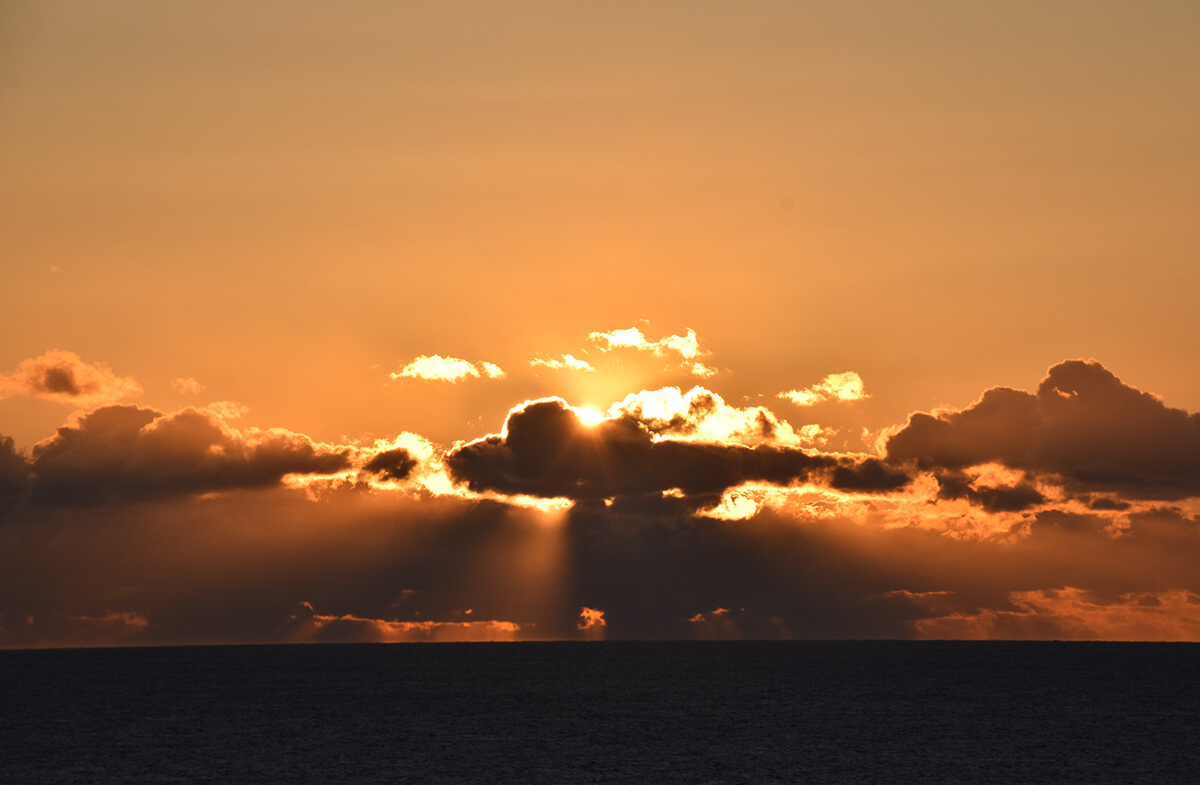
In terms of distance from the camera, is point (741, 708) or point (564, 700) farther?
point (564, 700)

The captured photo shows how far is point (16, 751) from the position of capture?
123938 mm

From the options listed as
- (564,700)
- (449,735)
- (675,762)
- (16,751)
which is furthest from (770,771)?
(564,700)

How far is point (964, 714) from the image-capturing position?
16388cm

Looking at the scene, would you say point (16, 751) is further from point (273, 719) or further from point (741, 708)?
point (741, 708)

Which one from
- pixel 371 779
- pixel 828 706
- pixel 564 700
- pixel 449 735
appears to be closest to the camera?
pixel 371 779

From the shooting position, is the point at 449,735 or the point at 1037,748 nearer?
the point at 1037,748

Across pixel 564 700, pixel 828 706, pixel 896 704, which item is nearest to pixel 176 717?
pixel 564 700

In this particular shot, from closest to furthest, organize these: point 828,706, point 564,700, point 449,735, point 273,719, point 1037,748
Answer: point 1037,748, point 449,735, point 273,719, point 828,706, point 564,700

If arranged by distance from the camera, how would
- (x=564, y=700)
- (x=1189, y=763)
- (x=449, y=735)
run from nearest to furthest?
(x=1189, y=763)
(x=449, y=735)
(x=564, y=700)

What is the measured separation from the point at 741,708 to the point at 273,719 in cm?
6748

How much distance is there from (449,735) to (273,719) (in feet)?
127

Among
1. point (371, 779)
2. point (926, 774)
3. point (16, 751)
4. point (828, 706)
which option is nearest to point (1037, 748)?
point (926, 774)

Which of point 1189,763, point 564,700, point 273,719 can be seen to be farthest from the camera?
point 564,700

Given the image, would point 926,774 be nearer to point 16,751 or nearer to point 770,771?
point 770,771
